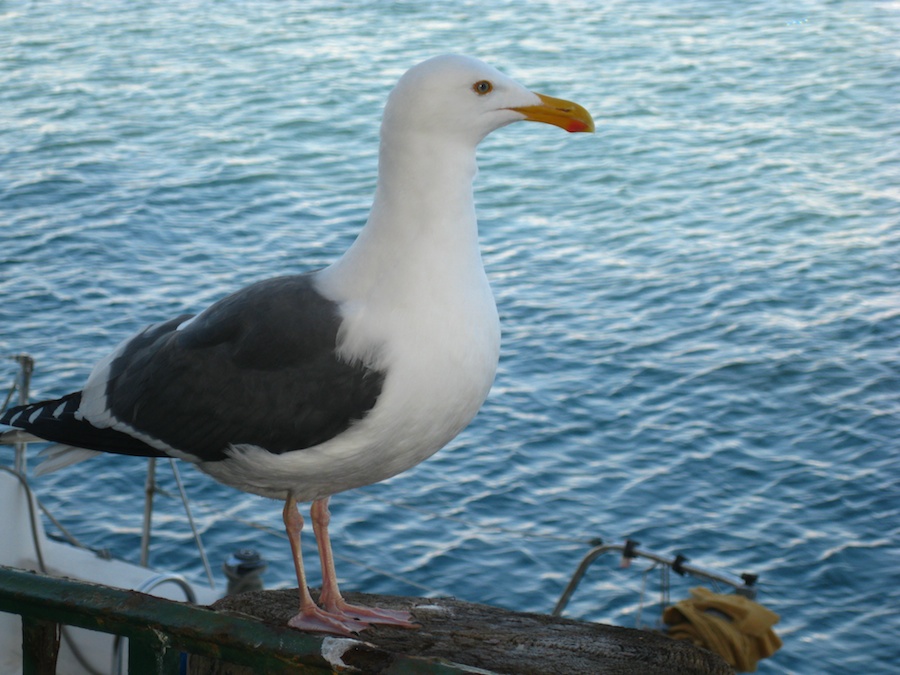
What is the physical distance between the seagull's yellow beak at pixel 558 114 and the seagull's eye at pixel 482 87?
98 mm

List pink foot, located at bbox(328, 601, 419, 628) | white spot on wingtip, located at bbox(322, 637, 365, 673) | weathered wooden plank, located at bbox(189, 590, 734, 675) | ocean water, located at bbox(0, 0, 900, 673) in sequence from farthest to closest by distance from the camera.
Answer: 1. ocean water, located at bbox(0, 0, 900, 673)
2. pink foot, located at bbox(328, 601, 419, 628)
3. weathered wooden plank, located at bbox(189, 590, 734, 675)
4. white spot on wingtip, located at bbox(322, 637, 365, 673)

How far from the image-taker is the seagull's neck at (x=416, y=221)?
362 centimetres

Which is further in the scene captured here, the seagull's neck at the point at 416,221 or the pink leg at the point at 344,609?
the pink leg at the point at 344,609

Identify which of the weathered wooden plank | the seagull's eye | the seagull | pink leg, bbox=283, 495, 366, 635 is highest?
the seagull's eye

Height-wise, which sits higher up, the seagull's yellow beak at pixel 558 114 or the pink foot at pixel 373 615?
the seagull's yellow beak at pixel 558 114

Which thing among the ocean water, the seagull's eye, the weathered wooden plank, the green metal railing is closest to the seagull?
the seagull's eye

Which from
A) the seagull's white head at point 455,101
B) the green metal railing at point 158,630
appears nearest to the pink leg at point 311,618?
the seagull's white head at point 455,101

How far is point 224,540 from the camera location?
1242 cm

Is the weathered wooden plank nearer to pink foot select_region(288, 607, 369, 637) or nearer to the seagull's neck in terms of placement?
pink foot select_region(288, 607, 369, 637)

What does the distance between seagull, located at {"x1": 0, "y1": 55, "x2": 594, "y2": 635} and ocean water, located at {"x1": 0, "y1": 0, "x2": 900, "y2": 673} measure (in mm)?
4777

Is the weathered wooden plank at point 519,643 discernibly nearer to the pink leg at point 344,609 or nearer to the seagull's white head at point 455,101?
the pink leg at point 344,609

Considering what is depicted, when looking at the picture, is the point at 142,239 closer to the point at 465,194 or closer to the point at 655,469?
the point at 655,469

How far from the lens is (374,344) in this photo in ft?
11.7

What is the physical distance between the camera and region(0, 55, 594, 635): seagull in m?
3.58
